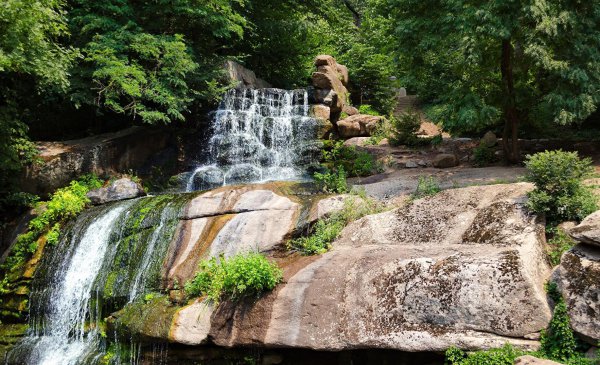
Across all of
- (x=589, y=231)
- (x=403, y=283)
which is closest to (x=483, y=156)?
(x=589, y=231)

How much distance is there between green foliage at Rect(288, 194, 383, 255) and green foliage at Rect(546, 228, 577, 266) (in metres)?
3.29

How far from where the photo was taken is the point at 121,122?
54.2ft

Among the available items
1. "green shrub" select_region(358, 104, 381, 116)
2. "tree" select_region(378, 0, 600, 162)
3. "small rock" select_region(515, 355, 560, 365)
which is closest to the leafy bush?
"small rock" select_region(515, 355, 560, 365)

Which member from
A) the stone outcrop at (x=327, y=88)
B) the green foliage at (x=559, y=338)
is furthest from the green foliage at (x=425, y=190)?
the stone outcrop at (x=327, y=88)

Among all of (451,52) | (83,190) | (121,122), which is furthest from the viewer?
(121,122)

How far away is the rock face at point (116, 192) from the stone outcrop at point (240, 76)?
17.2 feet

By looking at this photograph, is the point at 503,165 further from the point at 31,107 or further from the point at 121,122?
the point at 31,107

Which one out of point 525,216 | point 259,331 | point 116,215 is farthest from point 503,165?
point 116,215

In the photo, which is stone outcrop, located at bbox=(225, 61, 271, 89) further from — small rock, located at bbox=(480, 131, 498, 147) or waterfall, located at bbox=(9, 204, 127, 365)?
small rock, located at bbox=(480, 131, 498, 147)

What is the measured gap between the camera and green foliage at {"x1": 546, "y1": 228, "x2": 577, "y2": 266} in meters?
6.80

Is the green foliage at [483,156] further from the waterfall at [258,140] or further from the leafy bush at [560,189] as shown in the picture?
the leafy bush at [560,189]

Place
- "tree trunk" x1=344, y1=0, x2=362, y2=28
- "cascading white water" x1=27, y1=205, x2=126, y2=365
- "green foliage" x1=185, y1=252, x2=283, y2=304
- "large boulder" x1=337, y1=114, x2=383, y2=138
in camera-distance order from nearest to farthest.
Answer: "green foliage" x1=185, y1=252, x2=283, y2=304 → "cascading white water" x1=27, y1=205, x2=126, y2=365 → "large boulder" x1=337, y1=114, x2=383, y2=138 → "tree trunk" x1=344, y1=0, x2=362, y2=28

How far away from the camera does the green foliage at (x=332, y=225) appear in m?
8.83

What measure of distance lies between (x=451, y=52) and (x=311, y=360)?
836 centimetres
